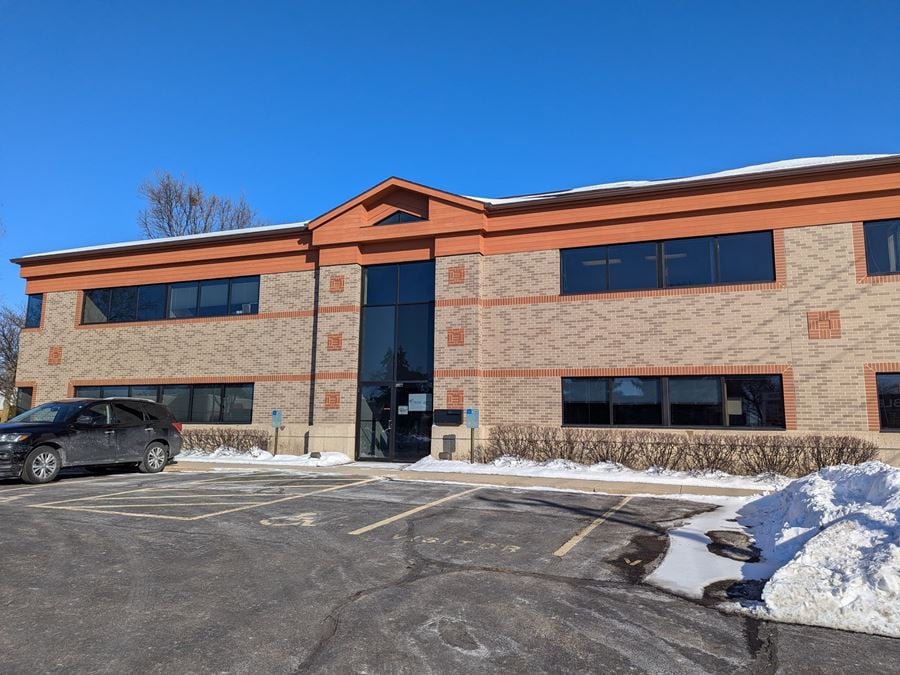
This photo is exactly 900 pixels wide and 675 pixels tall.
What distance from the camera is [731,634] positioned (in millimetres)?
4395

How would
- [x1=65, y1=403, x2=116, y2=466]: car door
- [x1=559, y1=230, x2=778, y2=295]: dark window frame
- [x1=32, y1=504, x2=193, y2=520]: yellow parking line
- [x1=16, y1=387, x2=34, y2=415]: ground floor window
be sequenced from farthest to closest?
[x1=16, y1=387, x2=34, y2=415]: ground floor window, [x1=559, y1=230, x2=778, y2=295]: dark window frame, [x1=65, y1=403, x2=116, y2=466]: car door, [x1=32, y1=504, x2=193, y2=520]: yellow parking line

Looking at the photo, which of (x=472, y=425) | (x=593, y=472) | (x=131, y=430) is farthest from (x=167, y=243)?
(x=593, y=472)

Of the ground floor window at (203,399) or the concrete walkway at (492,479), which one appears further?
the ground floor window at (203,399)

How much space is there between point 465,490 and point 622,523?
13.1 feet

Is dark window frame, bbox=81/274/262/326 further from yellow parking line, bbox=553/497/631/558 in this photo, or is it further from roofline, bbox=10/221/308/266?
yellow parking line, bbox=553/497/631/558

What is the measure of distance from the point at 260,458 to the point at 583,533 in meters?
12.7

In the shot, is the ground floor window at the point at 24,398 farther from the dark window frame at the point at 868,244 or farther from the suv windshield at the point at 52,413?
the dark window frame at the point at 868,244

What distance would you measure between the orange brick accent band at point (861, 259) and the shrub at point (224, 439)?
1691 centimetres

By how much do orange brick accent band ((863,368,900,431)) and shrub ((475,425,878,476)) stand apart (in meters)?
0.60

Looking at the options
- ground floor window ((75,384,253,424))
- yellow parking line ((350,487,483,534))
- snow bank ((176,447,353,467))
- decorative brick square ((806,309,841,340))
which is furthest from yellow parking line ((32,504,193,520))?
decorative brick square ((806,309,841,340))

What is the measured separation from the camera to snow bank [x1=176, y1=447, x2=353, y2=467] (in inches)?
680

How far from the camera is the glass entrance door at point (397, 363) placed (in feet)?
59.2

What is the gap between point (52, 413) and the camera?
42.8ft

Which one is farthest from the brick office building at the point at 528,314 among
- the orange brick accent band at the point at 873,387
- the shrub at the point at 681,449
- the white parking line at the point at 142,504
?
the white parking line at the point at 142,504
